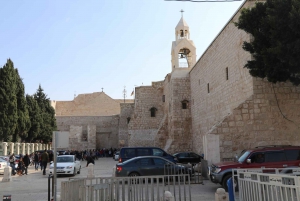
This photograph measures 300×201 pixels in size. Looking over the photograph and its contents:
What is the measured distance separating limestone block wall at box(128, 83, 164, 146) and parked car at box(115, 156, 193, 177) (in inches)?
782

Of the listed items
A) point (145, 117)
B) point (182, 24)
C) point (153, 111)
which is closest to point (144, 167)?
point (182, 24)

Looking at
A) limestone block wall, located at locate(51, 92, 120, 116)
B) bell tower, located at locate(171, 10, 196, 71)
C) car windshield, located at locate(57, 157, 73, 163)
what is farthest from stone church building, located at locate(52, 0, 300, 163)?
limestone block wall, located at locate(51, 92, 120, 116)

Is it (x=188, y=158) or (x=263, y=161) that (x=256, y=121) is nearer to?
(x=263, y=161)

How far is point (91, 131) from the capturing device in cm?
4472

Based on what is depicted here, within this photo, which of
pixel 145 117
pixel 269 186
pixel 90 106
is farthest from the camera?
pixel 90 106

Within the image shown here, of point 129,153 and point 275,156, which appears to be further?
point 129,153

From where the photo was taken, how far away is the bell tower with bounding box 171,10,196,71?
27344mm

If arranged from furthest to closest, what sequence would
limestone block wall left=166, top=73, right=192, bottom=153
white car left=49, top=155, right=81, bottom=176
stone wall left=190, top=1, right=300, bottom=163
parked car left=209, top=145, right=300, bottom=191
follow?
limestone block wall left=166, top=73, right=192, bottom=153 → white car left=49, top=155, right=81, bottom=176 → stone wall left=190, top=1, right=300, bottom=163 → parked car left=209, top=145, right=300, bottom=191

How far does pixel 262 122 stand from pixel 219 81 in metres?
5.26

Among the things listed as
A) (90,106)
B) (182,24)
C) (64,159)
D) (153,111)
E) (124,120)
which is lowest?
(64,159)

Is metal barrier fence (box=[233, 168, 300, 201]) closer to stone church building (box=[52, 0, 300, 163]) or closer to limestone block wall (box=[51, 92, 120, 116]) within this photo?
stone church building (box=[52, 0, 300, 163])

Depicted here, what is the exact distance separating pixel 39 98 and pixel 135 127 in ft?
65.4

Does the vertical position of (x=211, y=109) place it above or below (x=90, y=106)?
below

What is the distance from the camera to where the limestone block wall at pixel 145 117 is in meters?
33.5
